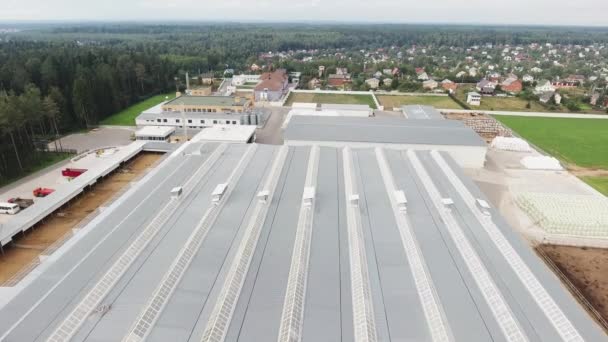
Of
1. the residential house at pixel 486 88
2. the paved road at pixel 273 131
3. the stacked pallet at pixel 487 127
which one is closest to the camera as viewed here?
the paved road at pixel 273 131

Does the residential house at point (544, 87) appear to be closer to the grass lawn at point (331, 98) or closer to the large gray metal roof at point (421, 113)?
the grass lawn at point (331, 98)

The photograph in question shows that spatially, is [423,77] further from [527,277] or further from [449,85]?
[527,277]

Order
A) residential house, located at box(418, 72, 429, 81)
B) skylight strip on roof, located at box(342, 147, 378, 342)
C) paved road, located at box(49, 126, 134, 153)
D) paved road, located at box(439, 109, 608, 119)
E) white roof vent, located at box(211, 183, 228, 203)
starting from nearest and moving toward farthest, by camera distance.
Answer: skylight strip on roof, located at box(342, 147, 378, 342) → white roof vent, located at box(211, 183, 228, 203) → paved road, located at box(49, 126, 134, 153) → paved road, located at box(439, 109, 608, 119) → residential house, located at box(418, 72, 429, 81)

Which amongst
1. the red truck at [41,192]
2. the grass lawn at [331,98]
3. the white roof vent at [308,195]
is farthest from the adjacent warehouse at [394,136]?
the grass lawn at [331,98]

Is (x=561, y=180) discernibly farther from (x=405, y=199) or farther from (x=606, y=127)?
(x=606, y=127)

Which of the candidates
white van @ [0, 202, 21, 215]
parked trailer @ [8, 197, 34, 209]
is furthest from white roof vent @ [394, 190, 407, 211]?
parked trailer @ [8, 197, 34, 209]

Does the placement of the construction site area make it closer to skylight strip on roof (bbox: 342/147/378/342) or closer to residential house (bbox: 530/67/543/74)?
skylight strip on roof (bbox: 342/147/378/342)
